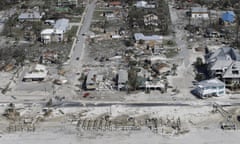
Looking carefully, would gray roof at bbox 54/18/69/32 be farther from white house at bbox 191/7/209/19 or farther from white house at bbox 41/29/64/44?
white house at bbox 191/7/209/19

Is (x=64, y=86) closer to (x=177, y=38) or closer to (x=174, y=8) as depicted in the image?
(x=177, y=38)

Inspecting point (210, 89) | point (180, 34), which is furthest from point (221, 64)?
point (180, 34)

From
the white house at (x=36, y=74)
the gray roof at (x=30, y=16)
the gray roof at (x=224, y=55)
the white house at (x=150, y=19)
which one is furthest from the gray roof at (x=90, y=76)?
the gray roof at (x=30, y=16)

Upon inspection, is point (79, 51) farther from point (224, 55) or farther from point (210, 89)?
point (210, 89)

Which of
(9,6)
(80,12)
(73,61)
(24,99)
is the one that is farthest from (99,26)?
(24,99)

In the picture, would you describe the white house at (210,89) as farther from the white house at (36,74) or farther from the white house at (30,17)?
the white house at (30,17)

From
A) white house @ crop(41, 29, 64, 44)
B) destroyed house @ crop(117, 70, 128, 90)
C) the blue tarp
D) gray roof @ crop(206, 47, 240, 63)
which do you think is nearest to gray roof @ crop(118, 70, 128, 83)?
destroyed house @ crop(117, 70, 128, 90)

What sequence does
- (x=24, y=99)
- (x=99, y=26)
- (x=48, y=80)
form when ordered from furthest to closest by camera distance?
(x=99, y=26) < (x=48, y=80) < (x=24, y=99)
